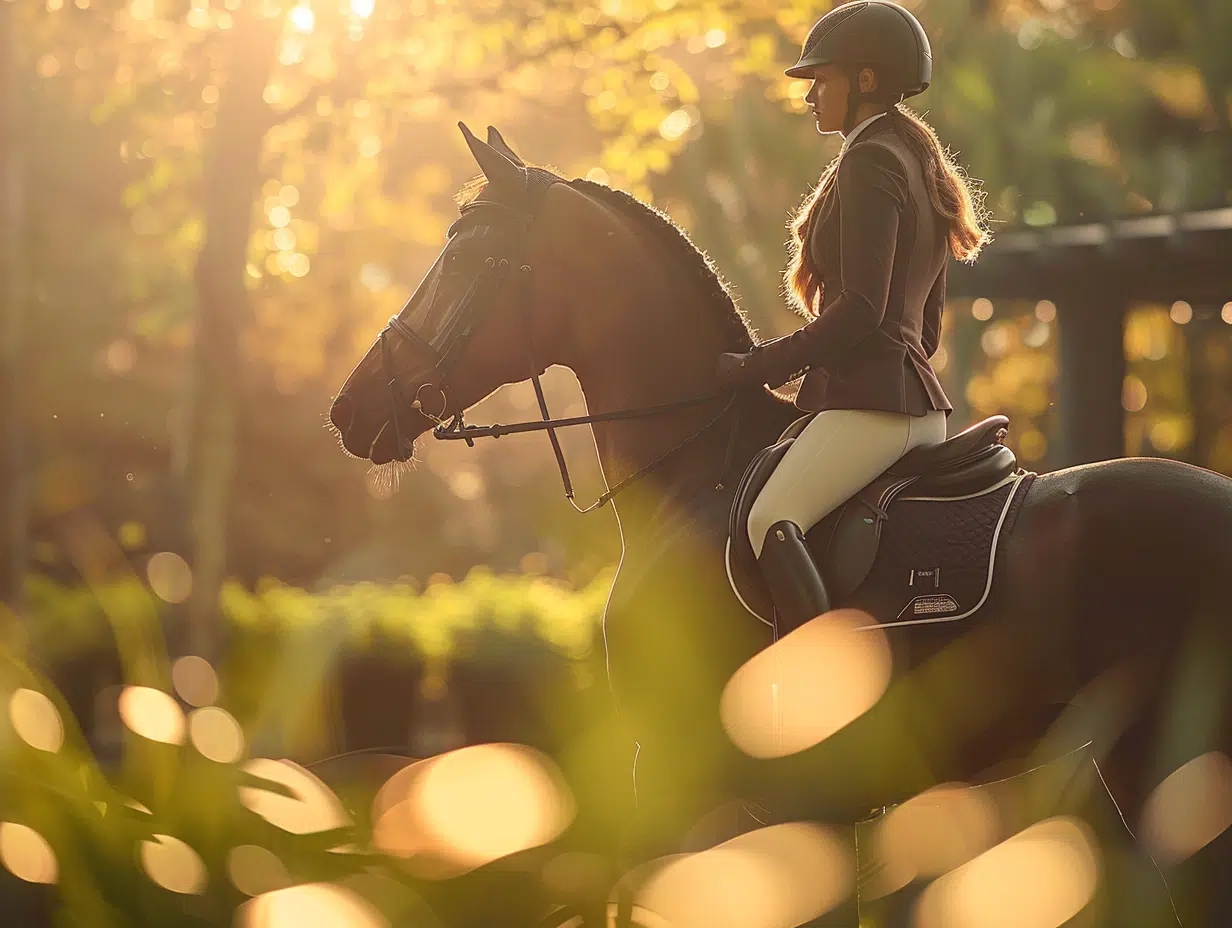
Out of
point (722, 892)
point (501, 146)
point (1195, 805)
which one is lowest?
point (1195, 805)

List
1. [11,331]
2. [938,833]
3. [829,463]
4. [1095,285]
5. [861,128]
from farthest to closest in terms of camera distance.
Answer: [1095,285]
[11,331]
[938,833]
[861,128]
[829,463]

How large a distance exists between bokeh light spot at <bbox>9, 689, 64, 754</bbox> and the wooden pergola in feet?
30.1

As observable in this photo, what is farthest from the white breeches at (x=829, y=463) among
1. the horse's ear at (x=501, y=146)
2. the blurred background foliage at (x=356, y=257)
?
the horse's ear at (x=501, y=146)

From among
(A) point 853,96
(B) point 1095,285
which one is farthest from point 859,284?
(B) point 1095,285

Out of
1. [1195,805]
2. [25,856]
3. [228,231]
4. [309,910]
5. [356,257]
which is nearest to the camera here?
[309,910]

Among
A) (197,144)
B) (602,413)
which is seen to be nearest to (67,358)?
(197,144)

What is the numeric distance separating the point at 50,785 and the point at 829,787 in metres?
2.49

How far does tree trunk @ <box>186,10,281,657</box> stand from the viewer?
10.4m

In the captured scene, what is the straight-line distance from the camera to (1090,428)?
10406mm

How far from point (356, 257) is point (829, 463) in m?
14.7

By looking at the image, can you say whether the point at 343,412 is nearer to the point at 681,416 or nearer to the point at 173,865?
the point at 681,416

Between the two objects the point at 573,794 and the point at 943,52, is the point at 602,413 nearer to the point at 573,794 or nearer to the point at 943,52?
the point at 573,794

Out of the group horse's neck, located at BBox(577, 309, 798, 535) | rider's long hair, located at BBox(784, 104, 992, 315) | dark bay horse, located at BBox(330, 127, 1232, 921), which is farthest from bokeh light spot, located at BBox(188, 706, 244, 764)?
rider's long hair, located at BBox(784, 104, 992, 315)

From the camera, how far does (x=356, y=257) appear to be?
17.6m
